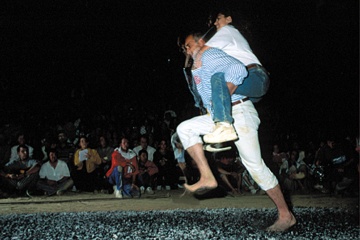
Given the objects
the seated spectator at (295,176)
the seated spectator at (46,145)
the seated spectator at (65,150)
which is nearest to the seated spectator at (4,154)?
the seated spectator at (46,145)

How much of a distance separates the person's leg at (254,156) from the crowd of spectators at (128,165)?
4928mm

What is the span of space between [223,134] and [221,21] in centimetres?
133

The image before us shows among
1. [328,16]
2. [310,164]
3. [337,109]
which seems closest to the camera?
[310,164]

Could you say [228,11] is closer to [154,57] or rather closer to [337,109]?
[154,57]

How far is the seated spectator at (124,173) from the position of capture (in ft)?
31.8

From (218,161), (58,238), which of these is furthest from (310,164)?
(58,238)

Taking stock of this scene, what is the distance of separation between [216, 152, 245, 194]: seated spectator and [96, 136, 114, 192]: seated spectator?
2.87 m

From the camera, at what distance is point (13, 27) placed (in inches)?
612

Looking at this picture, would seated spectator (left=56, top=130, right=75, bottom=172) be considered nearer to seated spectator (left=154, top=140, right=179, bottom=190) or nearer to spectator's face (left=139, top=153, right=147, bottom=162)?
spectator's face (left=139, top=153, right=147, bottom=162)

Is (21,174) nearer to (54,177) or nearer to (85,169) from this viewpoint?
(54,177)

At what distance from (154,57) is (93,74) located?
2.81 m

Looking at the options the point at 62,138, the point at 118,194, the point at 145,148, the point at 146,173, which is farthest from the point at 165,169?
→ the point at 62,138

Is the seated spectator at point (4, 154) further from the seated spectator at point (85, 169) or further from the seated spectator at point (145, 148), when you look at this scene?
the seated spectator at point (145, 148)

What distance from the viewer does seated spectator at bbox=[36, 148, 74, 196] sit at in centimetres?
1002
